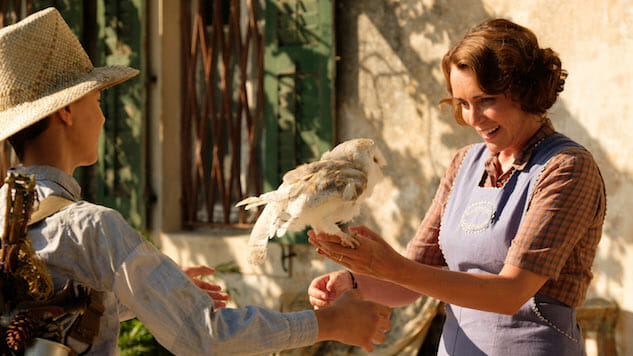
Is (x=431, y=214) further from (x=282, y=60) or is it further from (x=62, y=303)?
(x=282, y=60)

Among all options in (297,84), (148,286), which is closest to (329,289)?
(148,286)

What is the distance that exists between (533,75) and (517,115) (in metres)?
0.14

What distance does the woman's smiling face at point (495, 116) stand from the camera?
2.24 metres

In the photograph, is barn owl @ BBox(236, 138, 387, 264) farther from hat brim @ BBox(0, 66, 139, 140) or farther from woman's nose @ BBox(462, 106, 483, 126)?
hat brim @ BBox(0, 66, 139, 140)

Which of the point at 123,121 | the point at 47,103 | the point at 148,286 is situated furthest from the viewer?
the point at 123,121

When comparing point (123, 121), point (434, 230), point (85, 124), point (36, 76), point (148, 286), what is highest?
point (36, 76)

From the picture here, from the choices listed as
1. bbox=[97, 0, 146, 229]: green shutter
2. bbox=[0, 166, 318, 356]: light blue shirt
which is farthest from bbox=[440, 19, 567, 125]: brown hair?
bbox=[97, 0, 146, 229]: green shutter

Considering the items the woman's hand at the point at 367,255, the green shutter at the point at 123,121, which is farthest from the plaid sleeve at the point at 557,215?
the green shutter at the point at 123,121

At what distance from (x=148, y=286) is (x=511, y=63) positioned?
1.36 meters

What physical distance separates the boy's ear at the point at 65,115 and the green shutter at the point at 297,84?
3539mm

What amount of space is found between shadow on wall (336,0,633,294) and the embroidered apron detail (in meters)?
2.65

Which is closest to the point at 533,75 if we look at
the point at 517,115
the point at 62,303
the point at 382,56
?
the point at 517,115

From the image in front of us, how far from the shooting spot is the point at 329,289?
2.48 metres

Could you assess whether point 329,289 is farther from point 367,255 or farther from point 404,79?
point 404,79
